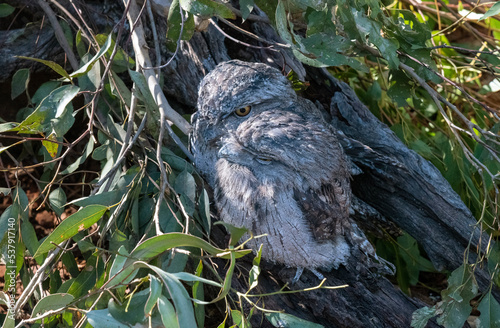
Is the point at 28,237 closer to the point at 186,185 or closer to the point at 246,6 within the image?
the point at 186,185

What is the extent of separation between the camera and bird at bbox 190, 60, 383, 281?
1.31 meters

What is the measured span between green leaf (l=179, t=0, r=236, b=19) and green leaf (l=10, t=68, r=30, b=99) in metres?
0.95

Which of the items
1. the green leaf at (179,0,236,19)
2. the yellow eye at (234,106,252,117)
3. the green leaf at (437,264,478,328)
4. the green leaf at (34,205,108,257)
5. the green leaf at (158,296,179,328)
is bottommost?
the green leaf at (437,264,478,328)

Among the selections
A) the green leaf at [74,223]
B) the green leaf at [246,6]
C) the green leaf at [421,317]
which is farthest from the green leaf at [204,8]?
the green leaf at [421,317]

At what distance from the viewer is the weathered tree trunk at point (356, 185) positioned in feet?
4.98

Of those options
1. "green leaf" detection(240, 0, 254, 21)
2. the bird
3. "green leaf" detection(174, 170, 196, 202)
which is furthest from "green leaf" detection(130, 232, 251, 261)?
"green leaf" detection(240, 0, 254, 21)

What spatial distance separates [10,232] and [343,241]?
3.69 ft

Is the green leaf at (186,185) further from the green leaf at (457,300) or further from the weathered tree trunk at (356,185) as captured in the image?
the green leaf at (457,300)

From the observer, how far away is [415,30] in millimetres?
1778

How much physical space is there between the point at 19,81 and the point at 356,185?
144cm

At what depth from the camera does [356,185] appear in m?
1.85

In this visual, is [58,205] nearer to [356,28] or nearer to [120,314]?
[120,314]

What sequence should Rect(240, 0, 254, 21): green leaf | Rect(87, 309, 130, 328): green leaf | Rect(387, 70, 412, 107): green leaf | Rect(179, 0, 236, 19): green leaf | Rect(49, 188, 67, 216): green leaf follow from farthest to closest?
Rect(387, 70, 412, 107): green leaf
Rect(49, 188, 67, 216): green leaf
Rect(240, 0, 254, 21): green leaf
Rect(179, 0, 236, 19): green leaf
Rect(87, 309, 130, 328): green leaf

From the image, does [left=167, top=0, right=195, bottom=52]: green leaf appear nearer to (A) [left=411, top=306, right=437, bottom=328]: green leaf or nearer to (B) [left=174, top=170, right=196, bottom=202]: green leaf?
(B) [left=174, top=170, right=196, bottom=202]: green leaf
